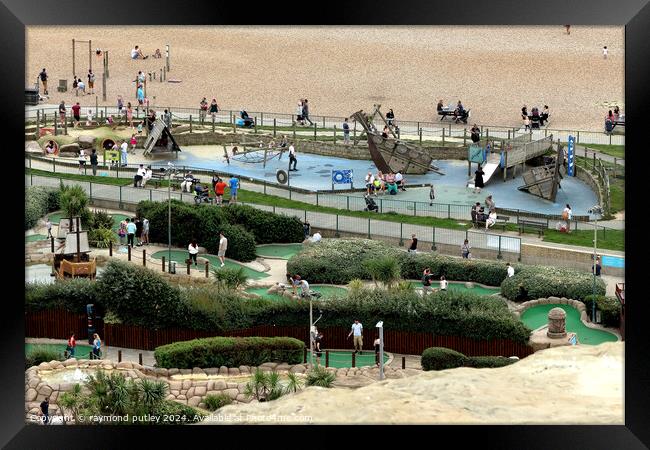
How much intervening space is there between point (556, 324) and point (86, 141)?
1372 inches

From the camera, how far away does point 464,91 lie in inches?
4053

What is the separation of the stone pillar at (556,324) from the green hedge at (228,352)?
8.36 m

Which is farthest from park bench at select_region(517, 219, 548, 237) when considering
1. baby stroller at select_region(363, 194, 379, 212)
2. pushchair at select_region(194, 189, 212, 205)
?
pushchair at select_region(194, 189, 212, 205)

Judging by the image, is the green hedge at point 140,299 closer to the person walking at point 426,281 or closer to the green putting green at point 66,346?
the green putting green at point 66,346

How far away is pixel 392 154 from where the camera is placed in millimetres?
87062

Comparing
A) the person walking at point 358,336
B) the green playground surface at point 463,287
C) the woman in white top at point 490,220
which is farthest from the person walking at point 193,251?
the woman in white top at point 490,220

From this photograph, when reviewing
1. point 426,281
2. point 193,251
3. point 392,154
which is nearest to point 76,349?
point 193,251

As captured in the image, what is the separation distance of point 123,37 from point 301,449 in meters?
78.7

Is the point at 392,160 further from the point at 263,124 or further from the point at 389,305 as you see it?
the point at 389,305

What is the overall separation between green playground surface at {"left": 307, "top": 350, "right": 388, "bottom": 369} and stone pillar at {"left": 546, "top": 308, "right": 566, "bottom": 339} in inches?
220

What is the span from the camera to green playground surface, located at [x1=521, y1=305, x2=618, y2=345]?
61.8 m

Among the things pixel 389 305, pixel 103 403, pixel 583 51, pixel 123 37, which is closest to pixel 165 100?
Answer: pixel 123 37

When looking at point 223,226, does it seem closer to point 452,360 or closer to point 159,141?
point 452,360

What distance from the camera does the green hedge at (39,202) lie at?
241ft
